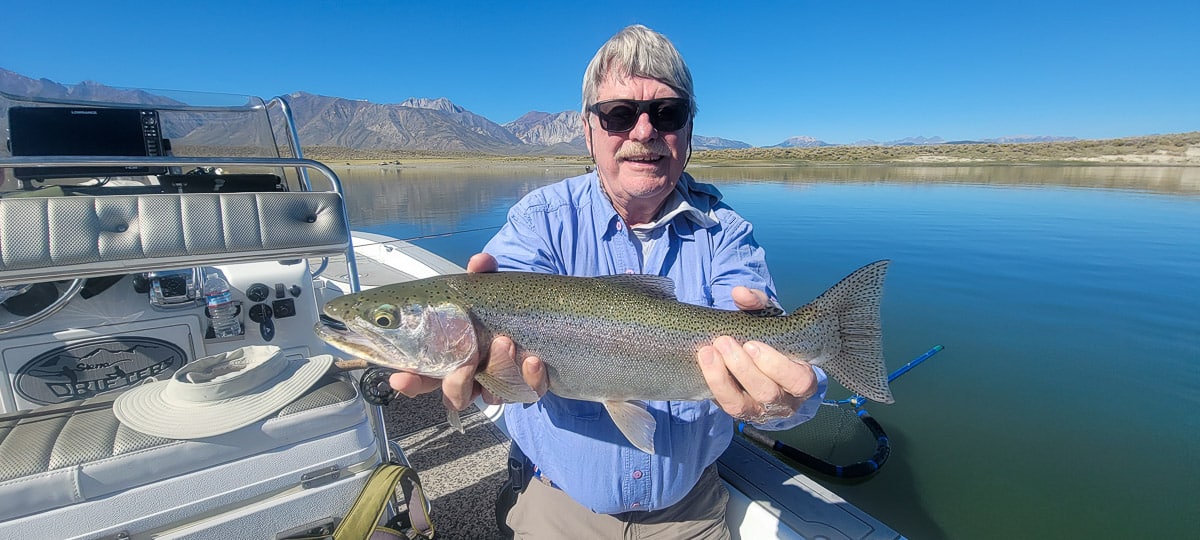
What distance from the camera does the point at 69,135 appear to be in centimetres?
490

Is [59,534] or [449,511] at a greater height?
[59,534]

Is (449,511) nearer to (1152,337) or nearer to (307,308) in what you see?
(307,308)

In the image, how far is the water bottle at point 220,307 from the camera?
381cm

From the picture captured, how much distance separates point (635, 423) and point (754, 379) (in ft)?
2.05

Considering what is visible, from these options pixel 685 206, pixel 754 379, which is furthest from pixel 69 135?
pixel 754 379

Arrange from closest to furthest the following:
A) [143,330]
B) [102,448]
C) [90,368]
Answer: [102,448] < [90,368] < [143,330]

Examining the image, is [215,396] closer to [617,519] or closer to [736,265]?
[617,519]

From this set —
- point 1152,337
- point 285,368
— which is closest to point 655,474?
point 285,368

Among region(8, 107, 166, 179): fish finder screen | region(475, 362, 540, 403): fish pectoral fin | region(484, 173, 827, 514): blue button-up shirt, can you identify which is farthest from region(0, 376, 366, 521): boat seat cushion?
region(8, 107, 166, 179): fish finder screen

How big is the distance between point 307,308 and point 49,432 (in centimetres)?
225

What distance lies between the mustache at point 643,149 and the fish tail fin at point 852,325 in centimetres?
120

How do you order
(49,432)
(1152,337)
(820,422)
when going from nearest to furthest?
1. (49,432)
2. (820,422)
3. (1152,337)

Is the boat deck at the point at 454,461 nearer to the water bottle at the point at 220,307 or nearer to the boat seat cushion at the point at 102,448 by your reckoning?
the boat seat cushion at the point at 102,448

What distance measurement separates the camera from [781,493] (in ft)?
10.8
